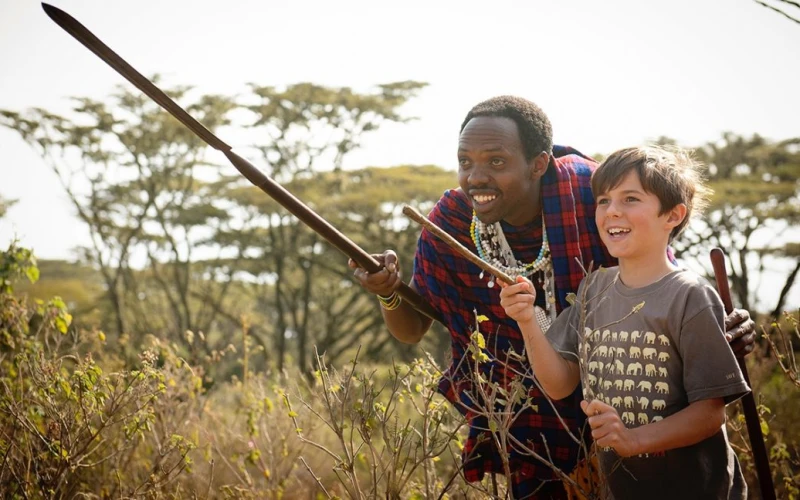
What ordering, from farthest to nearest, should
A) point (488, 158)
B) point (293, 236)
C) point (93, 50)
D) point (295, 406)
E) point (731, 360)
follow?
point (293, 236) < point (295, 406) < point (488, 158) < point (93, 50) < point (731, 360)

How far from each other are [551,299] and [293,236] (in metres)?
13.4

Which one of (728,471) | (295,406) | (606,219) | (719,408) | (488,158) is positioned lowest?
(295,406)

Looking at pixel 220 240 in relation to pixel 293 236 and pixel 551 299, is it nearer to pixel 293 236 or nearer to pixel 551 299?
pixel 293 236

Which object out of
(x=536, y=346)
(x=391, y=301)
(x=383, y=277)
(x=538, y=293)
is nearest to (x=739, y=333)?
(x=536, y=346)

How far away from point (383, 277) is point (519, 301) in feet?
2.25

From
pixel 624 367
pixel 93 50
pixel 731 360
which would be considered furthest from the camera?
pixel 93 50

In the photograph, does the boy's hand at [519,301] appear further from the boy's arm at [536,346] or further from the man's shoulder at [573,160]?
the man's shoulder at [573,160]

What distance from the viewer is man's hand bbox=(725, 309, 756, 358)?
Result: 6.97ft

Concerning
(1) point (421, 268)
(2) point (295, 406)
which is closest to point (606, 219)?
(1) point (421, 268)

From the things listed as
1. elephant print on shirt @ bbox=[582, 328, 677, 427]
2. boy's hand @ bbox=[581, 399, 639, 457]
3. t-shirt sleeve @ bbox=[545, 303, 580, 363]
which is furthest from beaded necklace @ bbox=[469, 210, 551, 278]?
boy's hand @ bbox=[581, 399, 639, 457]

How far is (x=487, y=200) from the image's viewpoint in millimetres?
2600

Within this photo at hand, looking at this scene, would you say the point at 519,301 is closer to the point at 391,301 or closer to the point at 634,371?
the point at 634,371

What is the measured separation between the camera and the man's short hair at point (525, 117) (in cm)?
265

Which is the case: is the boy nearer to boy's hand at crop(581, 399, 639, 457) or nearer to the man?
boy's hand at crop(581, 399, 639, 457)
